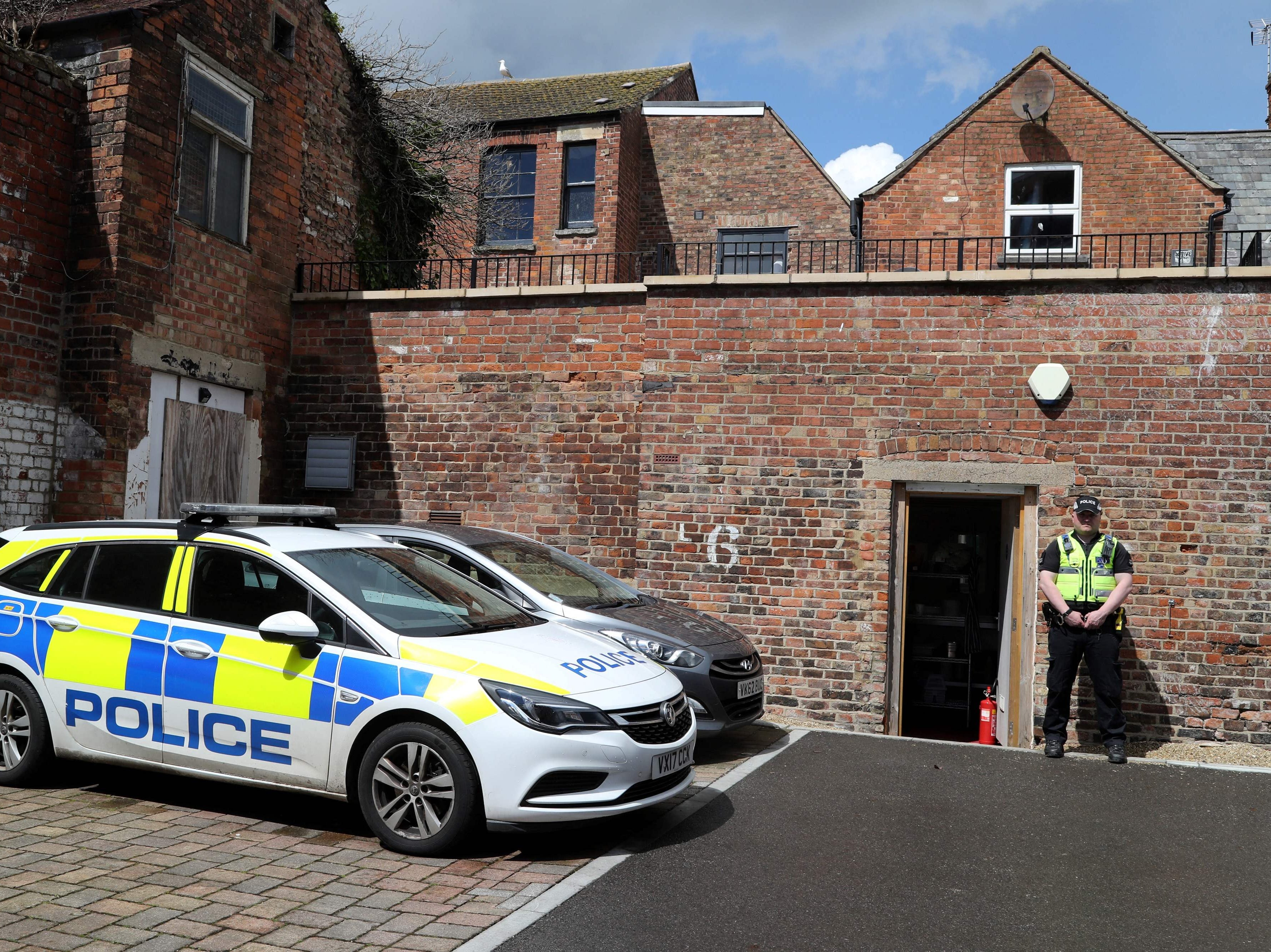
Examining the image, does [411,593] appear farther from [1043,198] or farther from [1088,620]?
[1043,198]

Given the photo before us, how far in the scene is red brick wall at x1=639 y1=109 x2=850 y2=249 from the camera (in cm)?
2011

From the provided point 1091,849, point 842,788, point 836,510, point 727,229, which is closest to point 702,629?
point 842,788

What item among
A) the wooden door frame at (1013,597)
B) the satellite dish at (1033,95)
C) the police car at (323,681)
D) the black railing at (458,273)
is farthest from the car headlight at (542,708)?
the satellite dish at (1033,95)

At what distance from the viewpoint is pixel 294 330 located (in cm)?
1215

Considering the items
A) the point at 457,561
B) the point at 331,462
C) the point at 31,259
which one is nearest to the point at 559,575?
the point at 457,561

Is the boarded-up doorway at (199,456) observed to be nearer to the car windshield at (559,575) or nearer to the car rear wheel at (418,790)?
the car windshield at (559,575)

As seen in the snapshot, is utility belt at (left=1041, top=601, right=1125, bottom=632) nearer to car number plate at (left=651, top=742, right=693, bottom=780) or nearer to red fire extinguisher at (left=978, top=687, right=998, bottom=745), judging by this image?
red fire extinguisher at (left=978, top=687, right=998, bottom=745)

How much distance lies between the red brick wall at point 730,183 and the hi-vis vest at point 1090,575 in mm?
12507

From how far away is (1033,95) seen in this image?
16594 millimetres

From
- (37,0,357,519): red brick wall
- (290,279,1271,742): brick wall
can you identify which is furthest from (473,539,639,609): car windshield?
(37,0,357,519): red brick wall

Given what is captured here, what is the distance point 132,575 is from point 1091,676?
721 cm

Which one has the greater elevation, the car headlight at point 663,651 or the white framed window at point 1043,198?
the white framed window at point 1043,198

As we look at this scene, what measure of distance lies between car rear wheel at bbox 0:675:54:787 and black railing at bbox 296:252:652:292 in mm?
5886

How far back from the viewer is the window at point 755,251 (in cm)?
A: 1934
